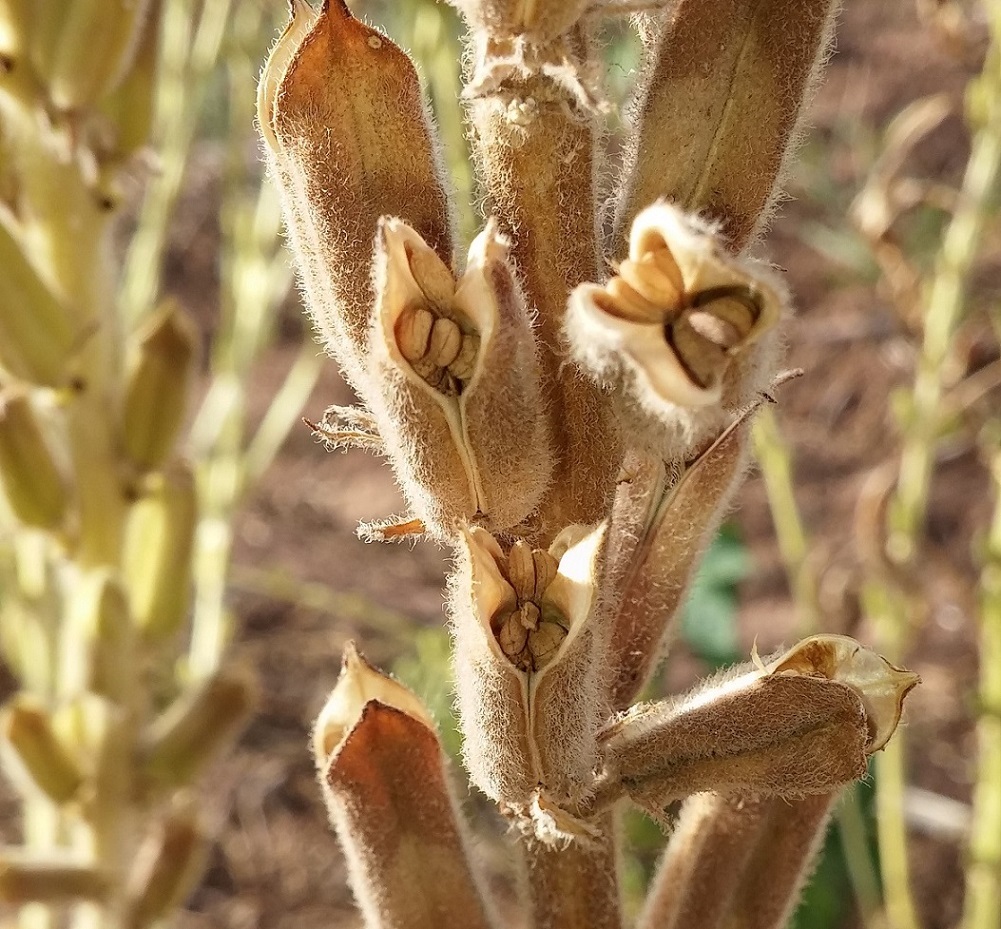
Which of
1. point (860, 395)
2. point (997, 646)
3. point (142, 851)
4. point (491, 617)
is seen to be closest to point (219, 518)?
point (142, 851)

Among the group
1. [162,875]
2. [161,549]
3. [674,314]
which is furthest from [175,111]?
[674,314]

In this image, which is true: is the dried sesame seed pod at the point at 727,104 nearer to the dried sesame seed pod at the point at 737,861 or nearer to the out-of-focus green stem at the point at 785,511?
the dried sesame seed pod at the point at 737,861

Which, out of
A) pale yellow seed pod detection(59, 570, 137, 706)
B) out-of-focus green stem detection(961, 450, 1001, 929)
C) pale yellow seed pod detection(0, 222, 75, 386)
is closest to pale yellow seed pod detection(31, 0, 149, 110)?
pale yellow seed pod detection(0, 222, 75, 386)

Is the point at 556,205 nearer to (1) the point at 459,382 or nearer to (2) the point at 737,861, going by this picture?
(1) the point at 459,382

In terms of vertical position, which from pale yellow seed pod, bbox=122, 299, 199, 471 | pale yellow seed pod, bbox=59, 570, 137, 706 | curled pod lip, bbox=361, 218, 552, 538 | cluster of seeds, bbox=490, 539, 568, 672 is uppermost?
curled pod lip, bbox=361, 218, 552, 538

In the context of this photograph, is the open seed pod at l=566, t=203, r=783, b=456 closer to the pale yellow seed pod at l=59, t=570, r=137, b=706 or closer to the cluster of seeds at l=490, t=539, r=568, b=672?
the cluster of seeds at l=490, t=539, r=568, b=672

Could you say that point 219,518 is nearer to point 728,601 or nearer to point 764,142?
point 728,601

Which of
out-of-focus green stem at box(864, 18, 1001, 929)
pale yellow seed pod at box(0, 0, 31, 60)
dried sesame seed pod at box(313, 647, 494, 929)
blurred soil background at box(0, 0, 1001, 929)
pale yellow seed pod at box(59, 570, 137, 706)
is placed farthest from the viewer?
blurred soil background at box(0, 0, 1001, 929)
